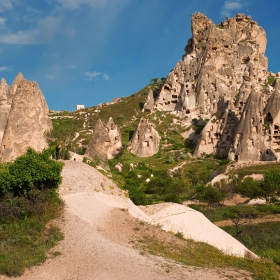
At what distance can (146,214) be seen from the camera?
676 inches

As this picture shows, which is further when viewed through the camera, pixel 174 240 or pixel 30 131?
pixel 30 131

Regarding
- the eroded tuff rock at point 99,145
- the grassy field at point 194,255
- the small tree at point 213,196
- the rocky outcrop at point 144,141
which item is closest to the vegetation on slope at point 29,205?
the grassy field at point 194,255

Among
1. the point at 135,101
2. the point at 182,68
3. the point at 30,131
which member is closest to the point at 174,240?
the point at 30,131

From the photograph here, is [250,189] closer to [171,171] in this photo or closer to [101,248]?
[171,171]

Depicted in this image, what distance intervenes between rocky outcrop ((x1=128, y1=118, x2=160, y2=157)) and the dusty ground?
34.3 meters

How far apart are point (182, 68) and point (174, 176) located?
30.2 m

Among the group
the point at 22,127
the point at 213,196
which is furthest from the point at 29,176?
the point at 213,196

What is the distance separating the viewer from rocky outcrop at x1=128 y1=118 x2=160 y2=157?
168 feet

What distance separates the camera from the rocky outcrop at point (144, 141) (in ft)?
168

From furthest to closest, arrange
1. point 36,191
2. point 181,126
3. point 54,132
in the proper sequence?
1. point 181,126
2. point 54,132
3. point 36,191

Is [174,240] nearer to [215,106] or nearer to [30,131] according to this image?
[30,131]

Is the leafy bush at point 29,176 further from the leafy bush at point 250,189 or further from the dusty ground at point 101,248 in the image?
the leafy bush at point 250,189

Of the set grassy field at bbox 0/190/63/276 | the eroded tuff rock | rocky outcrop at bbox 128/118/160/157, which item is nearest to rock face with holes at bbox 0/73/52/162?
grassy field at bbox 0/190/63/276

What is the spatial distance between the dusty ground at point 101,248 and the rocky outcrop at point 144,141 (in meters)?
34.3
